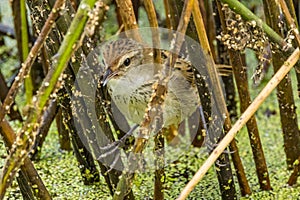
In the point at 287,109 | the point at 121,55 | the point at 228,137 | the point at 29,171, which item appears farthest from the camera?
the point at 287,109

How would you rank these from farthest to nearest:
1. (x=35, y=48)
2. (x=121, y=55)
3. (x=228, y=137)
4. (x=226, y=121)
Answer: (x=121, y=55) → (x=226, y=121) → (x=228, y=137) → (x=35, y=48)

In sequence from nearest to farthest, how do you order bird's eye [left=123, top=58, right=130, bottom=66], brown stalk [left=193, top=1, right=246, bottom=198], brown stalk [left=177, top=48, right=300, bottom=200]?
1. brown stalk [left=177, top=48, right=300, bottom=200]
2. brown stalk [left=193, top=1, right=246, bottom=198]
3. bird's eye [left=123, top=58, right=130, bottom=66]

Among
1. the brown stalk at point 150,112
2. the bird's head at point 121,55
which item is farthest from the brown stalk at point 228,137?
the bird's head at point 121,55

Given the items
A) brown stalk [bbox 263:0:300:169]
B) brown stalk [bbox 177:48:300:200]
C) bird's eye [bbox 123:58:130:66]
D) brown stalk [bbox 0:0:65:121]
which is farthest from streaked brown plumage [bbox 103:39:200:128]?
brown stalk [bbox 0:0:65:121]

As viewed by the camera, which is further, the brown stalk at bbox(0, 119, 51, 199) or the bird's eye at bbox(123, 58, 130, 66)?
the bird's eye at bbox(123, 58, 130, 66)

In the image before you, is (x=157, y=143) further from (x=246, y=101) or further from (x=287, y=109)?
(x=287, y=109)

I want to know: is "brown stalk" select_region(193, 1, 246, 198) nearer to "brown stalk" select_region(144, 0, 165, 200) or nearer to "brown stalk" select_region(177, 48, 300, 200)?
"brown stalk" select_region(144, 0, 165, 200)

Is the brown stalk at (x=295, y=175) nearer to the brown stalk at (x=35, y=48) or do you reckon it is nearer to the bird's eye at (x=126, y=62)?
the bird's eye at (x=126, y=62)

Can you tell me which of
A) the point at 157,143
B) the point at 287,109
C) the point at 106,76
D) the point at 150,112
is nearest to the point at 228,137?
the point at 150,112

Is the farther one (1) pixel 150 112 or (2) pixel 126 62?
(2) pixel 126 62
